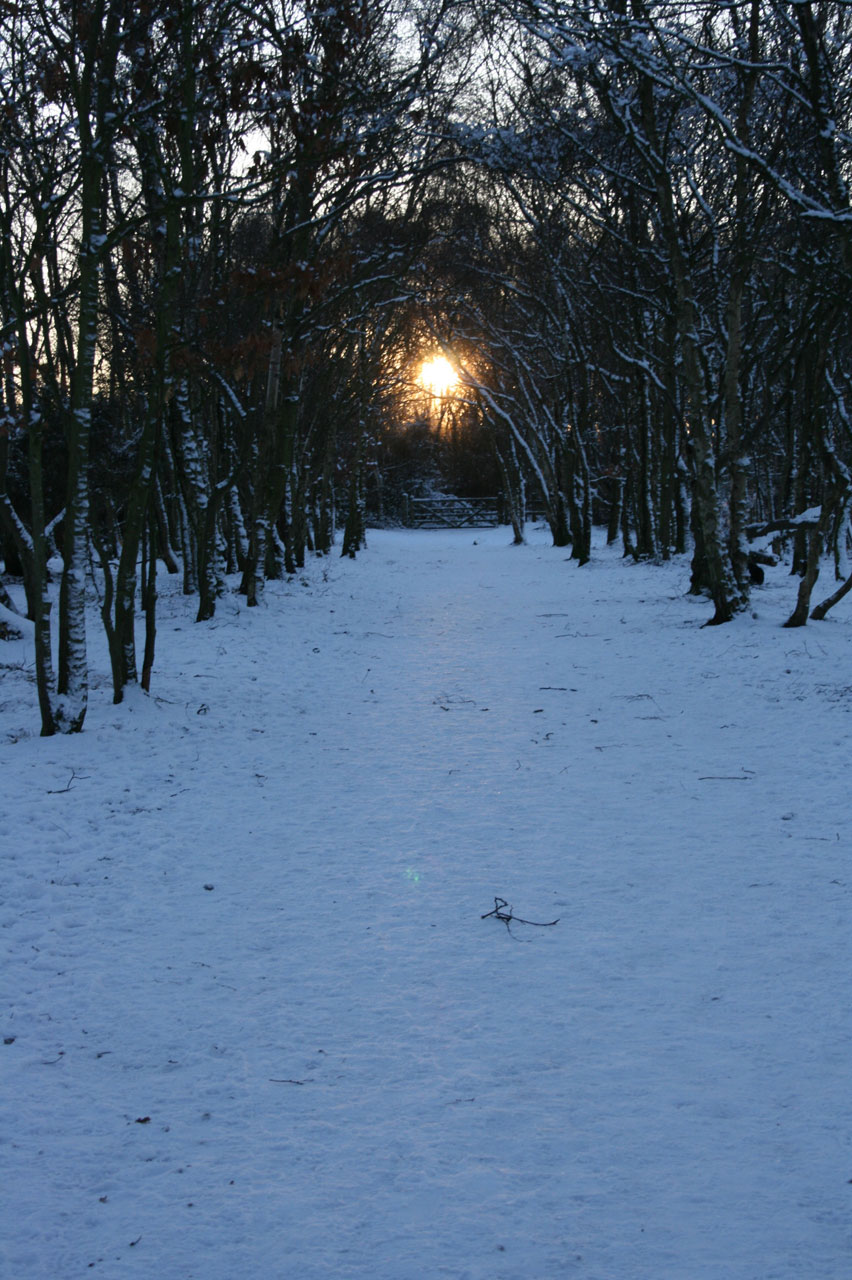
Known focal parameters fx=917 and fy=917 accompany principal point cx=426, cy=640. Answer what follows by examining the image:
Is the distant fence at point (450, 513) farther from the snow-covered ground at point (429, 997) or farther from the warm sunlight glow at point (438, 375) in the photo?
the snow-covered ground at point (429, 997)

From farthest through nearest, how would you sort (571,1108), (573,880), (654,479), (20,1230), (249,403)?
(654,479) → (249,403) → (573,880) → (571,1108) → (20,1230)

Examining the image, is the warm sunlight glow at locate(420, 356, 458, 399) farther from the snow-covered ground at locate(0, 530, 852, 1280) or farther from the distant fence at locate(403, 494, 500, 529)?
the snow-covered ground at locate(0, 530, 852, 1280)

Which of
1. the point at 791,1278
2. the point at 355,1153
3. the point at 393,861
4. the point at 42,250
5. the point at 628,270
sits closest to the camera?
the point at 791,1278

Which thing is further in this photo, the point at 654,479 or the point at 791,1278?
the point at 654,479

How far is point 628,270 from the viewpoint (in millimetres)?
17812

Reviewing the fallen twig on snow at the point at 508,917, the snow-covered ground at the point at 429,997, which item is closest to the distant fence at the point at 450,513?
the snow-covered ground at the point at 429,997

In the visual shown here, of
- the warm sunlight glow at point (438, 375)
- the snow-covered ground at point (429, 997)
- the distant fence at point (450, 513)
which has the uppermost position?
the warm sunlight glow at point (438, 375)

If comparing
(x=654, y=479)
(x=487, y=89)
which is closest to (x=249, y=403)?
(x=487, y=89)

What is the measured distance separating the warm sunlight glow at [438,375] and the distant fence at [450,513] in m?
12.4

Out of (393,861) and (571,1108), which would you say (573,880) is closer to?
(393,861)

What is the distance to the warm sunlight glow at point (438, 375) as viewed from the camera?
32188mm

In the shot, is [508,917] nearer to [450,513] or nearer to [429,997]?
[429,997]

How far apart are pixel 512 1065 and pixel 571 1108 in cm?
28

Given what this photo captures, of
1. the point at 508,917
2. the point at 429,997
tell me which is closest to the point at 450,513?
the point at 508,917
